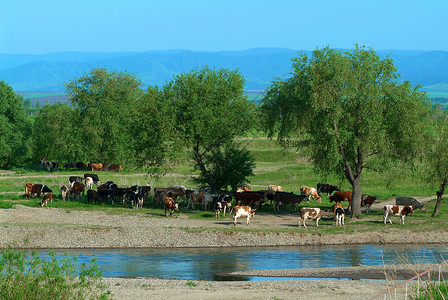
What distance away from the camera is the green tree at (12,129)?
85.1 m

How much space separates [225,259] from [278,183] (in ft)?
113

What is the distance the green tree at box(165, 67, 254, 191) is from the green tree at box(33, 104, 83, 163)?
111 ft

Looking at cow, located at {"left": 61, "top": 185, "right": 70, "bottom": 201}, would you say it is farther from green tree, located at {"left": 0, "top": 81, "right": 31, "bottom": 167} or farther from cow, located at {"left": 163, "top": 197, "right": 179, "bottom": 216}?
green tree, located at {"left": 0, "top": 81, "right": 31, "bottom": 167}

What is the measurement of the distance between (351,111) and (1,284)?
29555mm

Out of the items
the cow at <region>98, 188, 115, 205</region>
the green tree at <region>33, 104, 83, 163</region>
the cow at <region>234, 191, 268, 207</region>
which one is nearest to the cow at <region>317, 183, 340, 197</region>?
the cow at <region>234, 191, 268, 207</region>

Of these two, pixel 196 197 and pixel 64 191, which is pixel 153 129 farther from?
pixel 64 191

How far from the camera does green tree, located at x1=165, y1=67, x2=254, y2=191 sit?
50.4 meters

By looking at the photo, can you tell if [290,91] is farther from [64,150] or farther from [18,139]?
[18,139]

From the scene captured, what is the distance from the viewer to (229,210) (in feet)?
154

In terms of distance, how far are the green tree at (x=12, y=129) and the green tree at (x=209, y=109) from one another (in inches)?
1591

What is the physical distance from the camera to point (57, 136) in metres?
86.2

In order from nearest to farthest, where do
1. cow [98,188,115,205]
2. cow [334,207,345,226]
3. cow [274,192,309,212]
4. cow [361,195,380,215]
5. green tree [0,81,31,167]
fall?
1. cow [334,207,345,226]
2. cow [361,195,380,215]
3. cow [274,192,309,212]
4. cow [98,188,115,205]
5. green tree [0,81,31,167]

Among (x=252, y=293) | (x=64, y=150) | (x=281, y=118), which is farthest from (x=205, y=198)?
(x=64, y=150)

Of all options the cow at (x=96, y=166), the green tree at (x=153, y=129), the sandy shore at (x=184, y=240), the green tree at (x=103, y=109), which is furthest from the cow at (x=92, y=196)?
the cow at (x=96, y=166)
